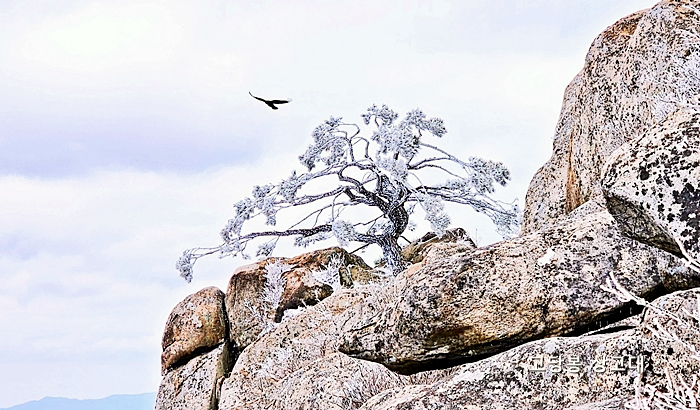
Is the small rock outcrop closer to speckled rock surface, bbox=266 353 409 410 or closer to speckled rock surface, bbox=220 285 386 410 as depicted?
speckled rock surface, bbox=266 353 409 410

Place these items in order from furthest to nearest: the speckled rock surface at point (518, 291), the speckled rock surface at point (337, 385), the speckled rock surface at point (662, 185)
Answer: the speckled rock surface at point (337, 385) → the speckled rock surface at point (518, 291) → the speckled rock surface at point (662, 185)

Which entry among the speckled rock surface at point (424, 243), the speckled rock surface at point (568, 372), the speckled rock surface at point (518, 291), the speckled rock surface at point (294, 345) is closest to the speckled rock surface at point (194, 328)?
the speckled rock surface at point (424, 243)

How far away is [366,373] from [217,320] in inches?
393

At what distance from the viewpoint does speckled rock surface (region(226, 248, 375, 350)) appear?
1750 centimetres

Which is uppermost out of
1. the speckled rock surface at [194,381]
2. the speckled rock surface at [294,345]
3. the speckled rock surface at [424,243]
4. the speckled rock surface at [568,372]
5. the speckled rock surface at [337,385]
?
the speckled rock surface at [424,243]

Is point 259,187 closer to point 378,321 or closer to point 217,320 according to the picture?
point 217,320

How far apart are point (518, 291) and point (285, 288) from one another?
450 inches

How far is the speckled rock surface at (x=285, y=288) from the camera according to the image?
17.5 m

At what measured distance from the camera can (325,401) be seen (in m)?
8.37

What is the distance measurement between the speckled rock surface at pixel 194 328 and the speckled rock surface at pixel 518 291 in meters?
11.4

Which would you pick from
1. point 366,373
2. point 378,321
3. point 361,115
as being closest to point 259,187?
point 361,115

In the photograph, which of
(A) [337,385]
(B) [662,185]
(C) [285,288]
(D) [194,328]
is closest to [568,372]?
(B) [662,185]

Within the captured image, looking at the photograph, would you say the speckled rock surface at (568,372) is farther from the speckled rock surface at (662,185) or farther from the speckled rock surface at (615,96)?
the speckled rock surface at (615,96)

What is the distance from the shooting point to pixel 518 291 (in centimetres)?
655
